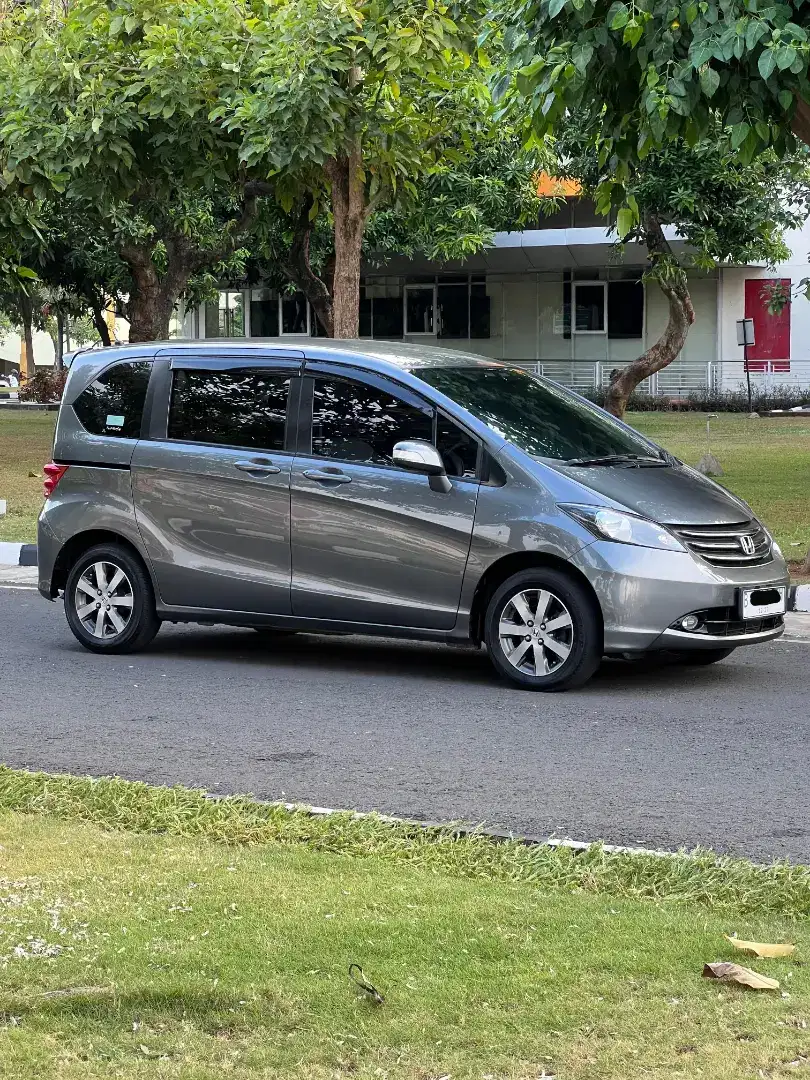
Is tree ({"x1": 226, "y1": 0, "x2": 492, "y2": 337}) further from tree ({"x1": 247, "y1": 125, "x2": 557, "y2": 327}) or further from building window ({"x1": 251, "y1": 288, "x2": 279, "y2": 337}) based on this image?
building window ({"x1": 251, "y1": 288, "x2": 279, "y2": 337})

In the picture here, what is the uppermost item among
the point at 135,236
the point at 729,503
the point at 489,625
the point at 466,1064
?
the point at 135,236

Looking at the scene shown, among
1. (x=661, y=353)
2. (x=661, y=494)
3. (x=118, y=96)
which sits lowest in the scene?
(x=661, y=494)

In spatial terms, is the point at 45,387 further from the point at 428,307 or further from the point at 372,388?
the point at 372,388

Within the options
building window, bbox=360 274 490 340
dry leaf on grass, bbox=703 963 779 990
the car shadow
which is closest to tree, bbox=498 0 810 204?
the car shadow

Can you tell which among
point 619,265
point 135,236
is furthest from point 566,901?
point 619,265

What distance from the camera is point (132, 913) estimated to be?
183 inches

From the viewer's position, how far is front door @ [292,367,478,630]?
343 inches

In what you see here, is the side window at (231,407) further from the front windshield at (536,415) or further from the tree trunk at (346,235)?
the tree trunk at (346,235)

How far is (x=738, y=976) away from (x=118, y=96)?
15255 millimetres

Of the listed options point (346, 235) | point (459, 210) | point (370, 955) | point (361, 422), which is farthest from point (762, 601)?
point (459, 210)

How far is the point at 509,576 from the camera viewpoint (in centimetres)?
862

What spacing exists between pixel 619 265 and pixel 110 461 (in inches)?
1508

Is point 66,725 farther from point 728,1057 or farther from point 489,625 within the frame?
point 728,1057

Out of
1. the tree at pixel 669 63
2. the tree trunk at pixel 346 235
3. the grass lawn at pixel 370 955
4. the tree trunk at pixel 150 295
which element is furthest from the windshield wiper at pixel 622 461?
the tree trunk at pixel 150 295
